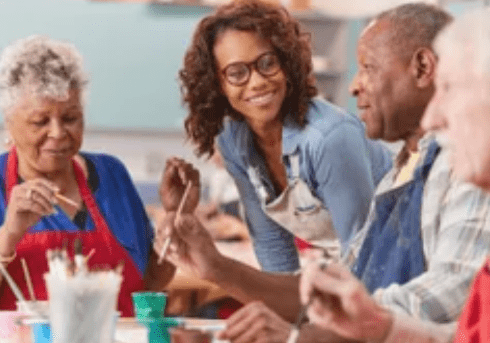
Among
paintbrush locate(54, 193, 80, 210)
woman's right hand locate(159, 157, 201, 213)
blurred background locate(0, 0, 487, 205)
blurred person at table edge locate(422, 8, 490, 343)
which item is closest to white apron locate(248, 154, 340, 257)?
woman's right hand locate(159, 157, 201, 213)

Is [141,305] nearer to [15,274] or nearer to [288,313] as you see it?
[288,313]

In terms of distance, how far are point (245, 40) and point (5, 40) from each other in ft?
14.2

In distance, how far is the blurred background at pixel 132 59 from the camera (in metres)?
7.45

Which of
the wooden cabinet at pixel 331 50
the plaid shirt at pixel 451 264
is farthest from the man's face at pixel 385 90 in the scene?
the wooden cabinet at pixel 331 50

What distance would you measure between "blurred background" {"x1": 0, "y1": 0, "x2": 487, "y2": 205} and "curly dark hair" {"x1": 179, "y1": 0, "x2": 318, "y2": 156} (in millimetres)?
3980

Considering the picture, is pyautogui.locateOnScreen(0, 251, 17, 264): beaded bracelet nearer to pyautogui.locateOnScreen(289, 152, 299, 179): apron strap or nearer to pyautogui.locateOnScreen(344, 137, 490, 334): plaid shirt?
pyautogui.locateOnScreen(289, 152, 299, 179): apron strap

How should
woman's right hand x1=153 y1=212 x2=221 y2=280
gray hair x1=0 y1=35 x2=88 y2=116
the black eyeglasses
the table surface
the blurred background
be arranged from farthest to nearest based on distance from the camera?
the blurred background → gray hair x1=0 y1=35 x2=88 y2=116 → the black eyeglasses → woman's right hand x1=153 y1=212 x2=221 y2=280 → the table surface

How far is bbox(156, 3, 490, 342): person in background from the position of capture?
6.91 feet

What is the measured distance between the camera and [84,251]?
3297mm

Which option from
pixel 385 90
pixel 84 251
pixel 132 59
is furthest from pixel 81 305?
pixel 132 59

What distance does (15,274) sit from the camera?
10.7 ft

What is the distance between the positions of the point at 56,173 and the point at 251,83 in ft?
2.06

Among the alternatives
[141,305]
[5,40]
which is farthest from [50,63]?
[5,40]

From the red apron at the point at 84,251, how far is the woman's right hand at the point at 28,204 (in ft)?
0.48
